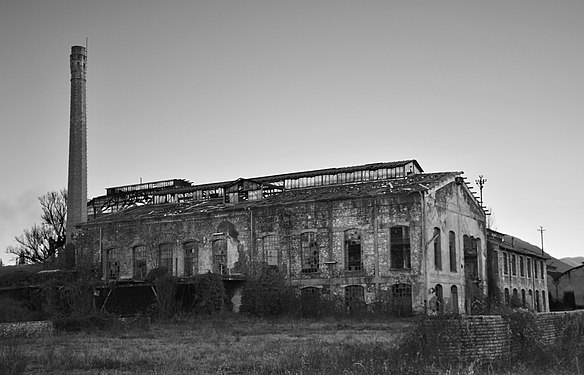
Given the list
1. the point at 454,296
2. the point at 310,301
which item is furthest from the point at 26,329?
the point at 454,296

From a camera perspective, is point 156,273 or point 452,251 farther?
point 156,273

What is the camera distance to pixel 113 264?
40.1 meters

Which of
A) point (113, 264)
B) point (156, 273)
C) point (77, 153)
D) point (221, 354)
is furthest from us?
point (77, 153)

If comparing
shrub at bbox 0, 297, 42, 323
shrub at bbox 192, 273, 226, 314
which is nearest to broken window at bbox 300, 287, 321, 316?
shrub at bbox 192, 273, 226, 314

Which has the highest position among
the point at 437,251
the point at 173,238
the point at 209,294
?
the point at 173,238

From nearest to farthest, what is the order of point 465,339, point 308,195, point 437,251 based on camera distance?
point 465,339, point 437,251, point 308,195

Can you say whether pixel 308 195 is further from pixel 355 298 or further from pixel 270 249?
pixel 355 298

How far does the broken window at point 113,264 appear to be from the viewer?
39.8 metres

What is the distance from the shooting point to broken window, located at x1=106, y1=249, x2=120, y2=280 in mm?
39844

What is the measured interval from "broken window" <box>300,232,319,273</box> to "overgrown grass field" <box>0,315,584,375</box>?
30.2ft

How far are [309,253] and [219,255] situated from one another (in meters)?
4.93

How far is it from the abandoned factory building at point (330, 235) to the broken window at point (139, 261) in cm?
6

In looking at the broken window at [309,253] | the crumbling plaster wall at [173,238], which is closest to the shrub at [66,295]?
the crumbling plaster wall at [173,238]

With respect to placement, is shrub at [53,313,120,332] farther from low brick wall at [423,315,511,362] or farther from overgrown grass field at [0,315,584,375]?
low brick wall at [423,315,511,362]
